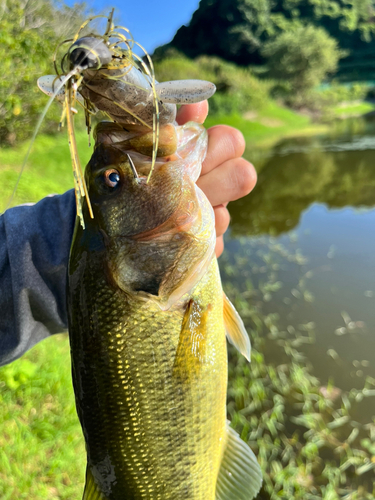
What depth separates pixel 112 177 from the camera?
3.93ft

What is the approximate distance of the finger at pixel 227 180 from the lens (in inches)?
70.3

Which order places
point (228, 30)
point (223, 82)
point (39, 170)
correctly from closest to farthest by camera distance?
point (39, 170), point (223, 82), point (228, 30)

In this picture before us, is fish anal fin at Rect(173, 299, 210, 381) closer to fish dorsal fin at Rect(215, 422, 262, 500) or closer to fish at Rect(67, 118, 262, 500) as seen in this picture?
fish at Rect(67, 118, 262, 500)

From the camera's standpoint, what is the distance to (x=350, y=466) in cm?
296

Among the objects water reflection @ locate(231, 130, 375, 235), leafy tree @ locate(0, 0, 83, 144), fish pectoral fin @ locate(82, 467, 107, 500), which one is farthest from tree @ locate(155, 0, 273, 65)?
fish pectoral fin @ locate(82, 467, 107, 500)

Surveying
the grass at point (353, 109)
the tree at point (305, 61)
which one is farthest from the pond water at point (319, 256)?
the tree at point (305, 61)

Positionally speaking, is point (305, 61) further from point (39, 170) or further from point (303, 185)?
point (39, 170)

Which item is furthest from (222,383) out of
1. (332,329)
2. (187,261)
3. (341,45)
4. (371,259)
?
(341,45)

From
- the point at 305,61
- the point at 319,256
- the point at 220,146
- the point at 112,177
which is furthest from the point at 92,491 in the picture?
the point at 305,61

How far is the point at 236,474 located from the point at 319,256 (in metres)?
5.27

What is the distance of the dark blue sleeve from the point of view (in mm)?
1725

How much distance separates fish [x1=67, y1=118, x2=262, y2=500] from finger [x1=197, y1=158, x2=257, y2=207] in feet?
1.57

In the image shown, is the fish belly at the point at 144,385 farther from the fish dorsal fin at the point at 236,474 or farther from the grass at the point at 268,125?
the grass at the point at 268,125

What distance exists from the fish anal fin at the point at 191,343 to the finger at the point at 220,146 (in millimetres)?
799
